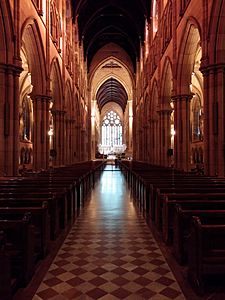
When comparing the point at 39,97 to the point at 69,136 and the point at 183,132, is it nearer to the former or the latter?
the point at 183,132

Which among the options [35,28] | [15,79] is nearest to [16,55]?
[15,79]

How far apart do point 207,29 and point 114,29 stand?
97.8 feet

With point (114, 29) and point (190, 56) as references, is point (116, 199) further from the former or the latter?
point (114, 29)

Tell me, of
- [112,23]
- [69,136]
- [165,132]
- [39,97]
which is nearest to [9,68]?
[39,97]

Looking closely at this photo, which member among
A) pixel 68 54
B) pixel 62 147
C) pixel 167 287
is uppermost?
pixel 68 54

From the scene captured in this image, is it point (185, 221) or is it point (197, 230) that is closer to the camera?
point (197, 230)

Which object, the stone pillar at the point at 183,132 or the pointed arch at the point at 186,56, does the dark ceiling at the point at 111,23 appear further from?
the stone pillar at the point at 183,132

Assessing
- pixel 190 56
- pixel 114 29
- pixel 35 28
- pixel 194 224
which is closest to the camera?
pixel 194 224

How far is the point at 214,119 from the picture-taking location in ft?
38.1

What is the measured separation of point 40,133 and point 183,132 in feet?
24.2

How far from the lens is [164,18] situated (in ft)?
70.0

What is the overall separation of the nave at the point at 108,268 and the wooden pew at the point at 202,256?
0.89 ft

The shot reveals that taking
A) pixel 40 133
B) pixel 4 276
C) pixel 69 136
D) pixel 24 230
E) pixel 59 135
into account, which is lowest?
pixel 4 276

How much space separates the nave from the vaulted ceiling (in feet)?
85.6
